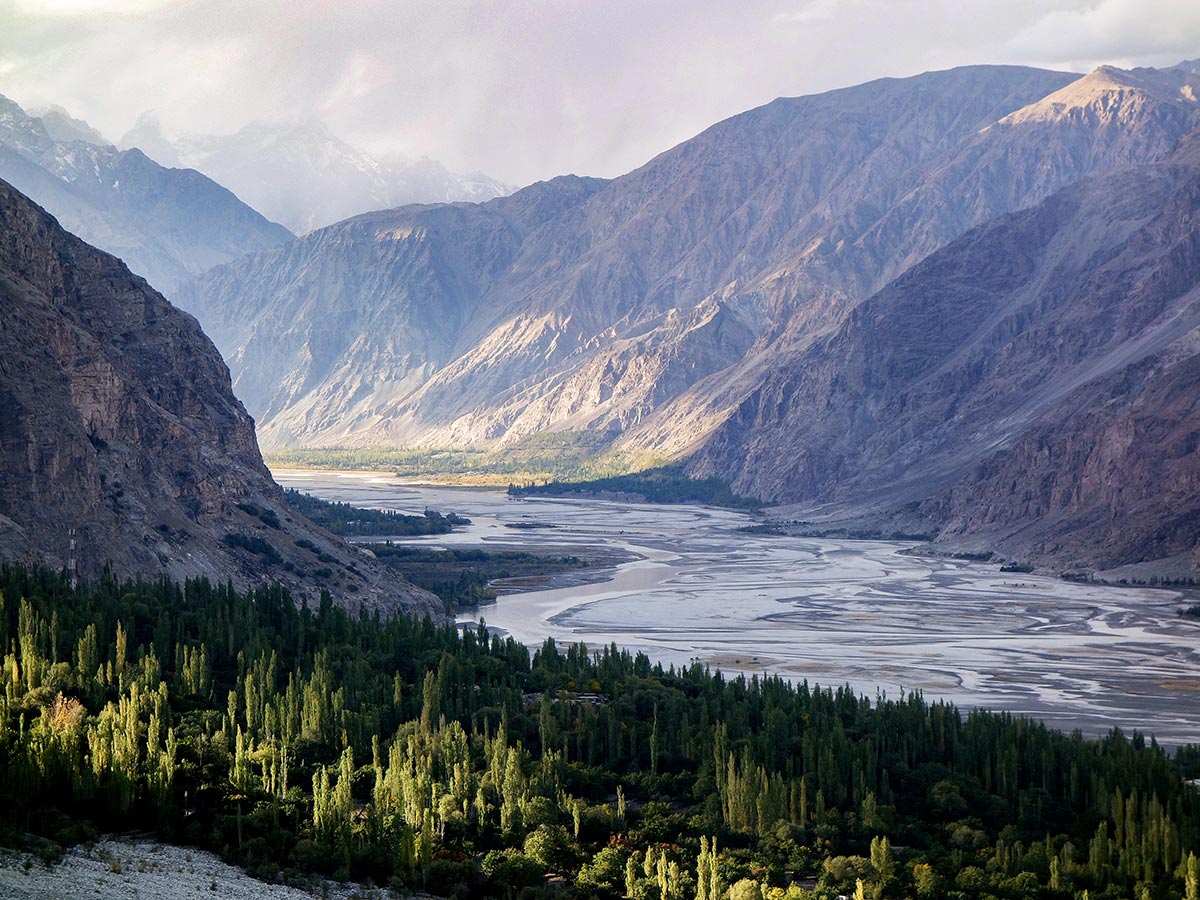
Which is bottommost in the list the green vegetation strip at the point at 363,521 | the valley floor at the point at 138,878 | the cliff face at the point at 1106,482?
the valley floor at the point at 138,878

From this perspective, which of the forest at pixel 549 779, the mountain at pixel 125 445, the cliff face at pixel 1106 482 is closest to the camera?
the forest at pixel 549 779

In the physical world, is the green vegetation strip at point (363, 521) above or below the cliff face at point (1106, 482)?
below

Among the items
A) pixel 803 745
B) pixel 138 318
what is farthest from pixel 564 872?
pixel 138 318

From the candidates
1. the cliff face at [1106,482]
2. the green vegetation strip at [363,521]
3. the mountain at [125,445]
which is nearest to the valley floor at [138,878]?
the mountain at [125,445]

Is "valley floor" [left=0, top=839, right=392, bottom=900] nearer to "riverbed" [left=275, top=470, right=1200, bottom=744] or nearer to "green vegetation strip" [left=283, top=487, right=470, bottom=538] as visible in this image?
"riverbed" [left=275, top=470, right=1200, bottom=744]

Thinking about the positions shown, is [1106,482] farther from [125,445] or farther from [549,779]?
[549,779]

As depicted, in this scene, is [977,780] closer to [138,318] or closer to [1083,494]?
[138,318]

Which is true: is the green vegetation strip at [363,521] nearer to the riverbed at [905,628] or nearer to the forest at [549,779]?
the riverbed at [905,628]
